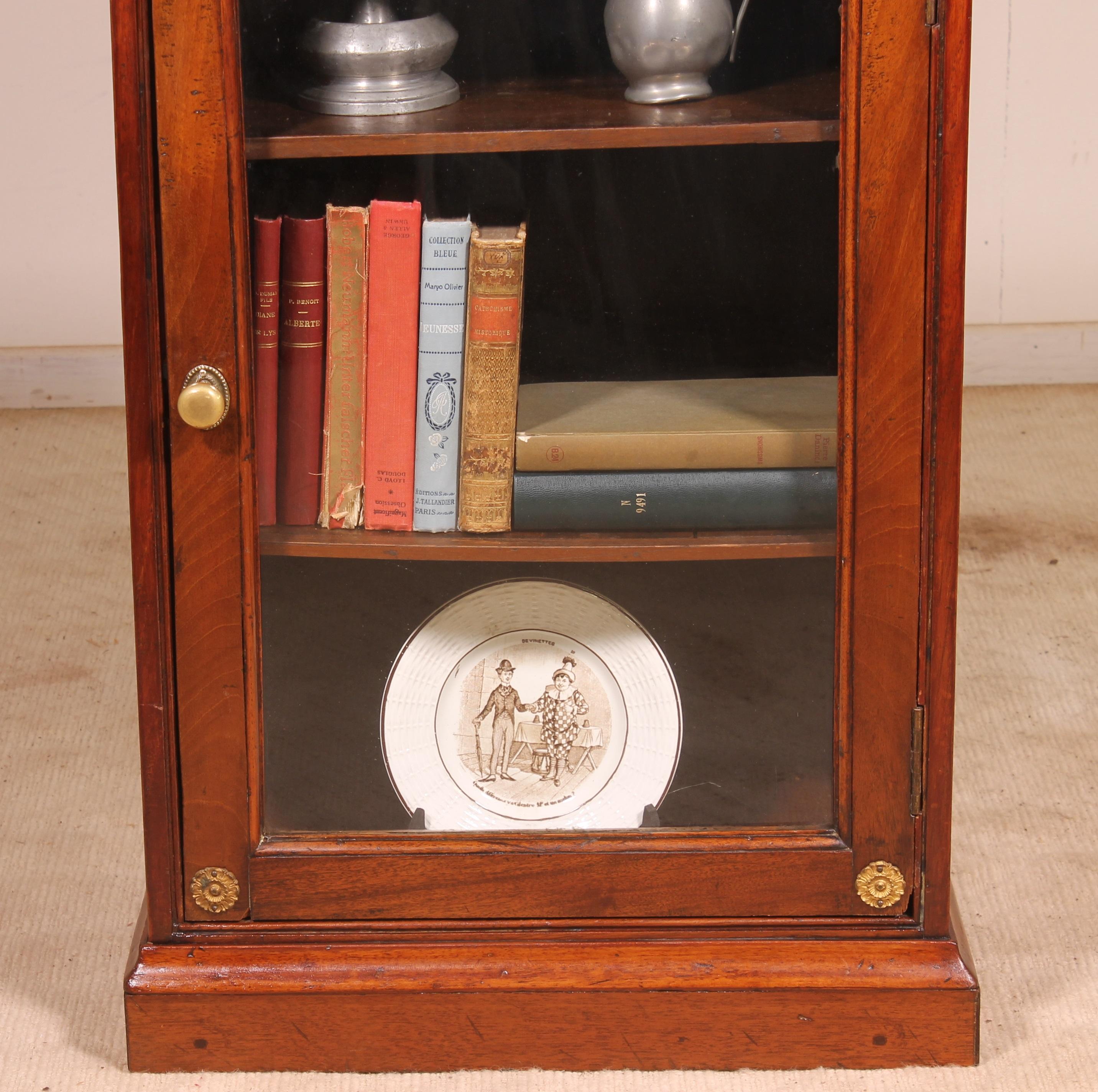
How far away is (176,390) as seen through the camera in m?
1.06

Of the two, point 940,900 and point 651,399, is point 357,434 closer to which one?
point 651,399

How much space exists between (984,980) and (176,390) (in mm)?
845

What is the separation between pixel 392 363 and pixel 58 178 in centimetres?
185

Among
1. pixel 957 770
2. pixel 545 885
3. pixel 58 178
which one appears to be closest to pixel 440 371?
pixel 545 885

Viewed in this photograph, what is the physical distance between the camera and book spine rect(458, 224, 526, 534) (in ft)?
3.57

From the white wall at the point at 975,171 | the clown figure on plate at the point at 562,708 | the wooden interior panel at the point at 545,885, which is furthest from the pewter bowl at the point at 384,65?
the white wall at the point at 975,171

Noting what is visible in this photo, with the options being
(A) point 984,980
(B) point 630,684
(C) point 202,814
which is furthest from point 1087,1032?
(C) point 202,814

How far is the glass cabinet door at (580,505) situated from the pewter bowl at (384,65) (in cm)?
1

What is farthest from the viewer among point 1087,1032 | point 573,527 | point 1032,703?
point 1032,703

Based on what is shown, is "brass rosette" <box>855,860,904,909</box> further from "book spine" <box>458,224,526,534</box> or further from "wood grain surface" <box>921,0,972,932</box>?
"book spine" <box>458,224,526,534</box>

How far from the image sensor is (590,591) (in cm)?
117

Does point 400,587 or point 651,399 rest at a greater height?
point 651,399

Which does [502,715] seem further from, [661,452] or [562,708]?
[661,452]

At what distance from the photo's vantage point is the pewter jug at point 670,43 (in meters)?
1.04
